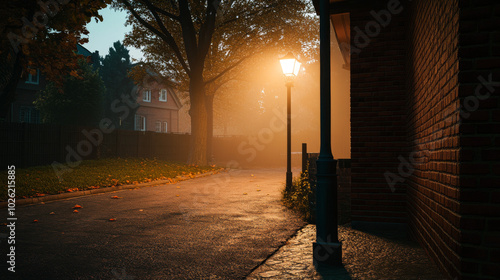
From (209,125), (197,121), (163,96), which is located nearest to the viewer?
(197,121)

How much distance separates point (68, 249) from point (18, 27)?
1519 cm

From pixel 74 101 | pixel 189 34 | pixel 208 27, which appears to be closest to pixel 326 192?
pixel 189 34

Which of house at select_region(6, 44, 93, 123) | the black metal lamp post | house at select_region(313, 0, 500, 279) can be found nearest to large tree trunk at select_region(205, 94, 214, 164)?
house at select_region(6, 44, 93, 123)

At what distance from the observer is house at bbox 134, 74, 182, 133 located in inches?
1826

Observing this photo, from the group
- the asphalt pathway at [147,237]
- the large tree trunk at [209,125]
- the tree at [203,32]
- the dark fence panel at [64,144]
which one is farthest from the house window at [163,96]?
the asphalt pathway at [147,237]

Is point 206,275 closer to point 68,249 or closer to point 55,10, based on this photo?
point 68,249

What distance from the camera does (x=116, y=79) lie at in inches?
2004

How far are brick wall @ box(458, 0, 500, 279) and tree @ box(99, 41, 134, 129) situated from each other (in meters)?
45.9

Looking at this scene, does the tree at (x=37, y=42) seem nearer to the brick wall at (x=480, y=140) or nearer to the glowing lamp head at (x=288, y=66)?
the glowing lamp head at (x=288, y=66)

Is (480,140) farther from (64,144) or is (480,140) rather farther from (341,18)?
(64,144)

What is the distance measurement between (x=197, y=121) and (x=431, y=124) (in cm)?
1920

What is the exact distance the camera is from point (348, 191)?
7.71 m

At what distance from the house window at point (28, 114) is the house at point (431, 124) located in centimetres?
3378

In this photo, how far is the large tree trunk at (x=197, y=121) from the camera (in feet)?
73.5
